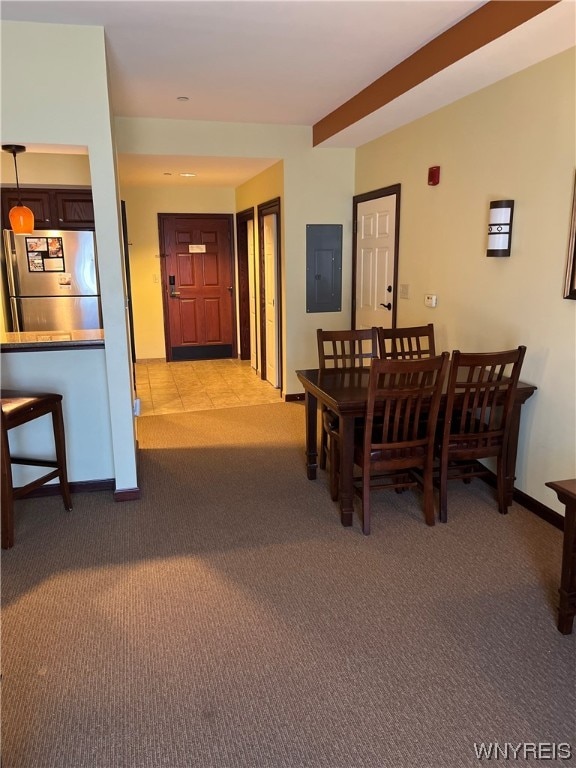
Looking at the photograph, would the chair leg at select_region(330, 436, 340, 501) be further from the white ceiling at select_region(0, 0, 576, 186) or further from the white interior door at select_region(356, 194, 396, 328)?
the white ceiling at select_region(0, 0, 576, 186)

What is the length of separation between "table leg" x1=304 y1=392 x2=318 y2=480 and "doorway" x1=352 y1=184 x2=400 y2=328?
1499 mm

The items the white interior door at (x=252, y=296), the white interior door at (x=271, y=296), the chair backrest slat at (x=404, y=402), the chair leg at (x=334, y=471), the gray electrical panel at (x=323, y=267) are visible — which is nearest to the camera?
the chair backrest slat at (x=404, y=402)

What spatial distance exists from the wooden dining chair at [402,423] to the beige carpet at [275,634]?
28cm

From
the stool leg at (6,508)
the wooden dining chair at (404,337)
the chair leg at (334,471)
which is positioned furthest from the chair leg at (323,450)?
the stool leg at (6,508)

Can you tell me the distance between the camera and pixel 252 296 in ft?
22.7

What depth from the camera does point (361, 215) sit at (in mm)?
5117

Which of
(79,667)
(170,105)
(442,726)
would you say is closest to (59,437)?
(79,667)

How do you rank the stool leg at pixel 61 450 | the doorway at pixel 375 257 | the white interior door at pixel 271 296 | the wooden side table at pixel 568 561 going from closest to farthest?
the wooden side table at pixel 568 561, the stool leg at pixel 61 450, the doorway at pixel 375 257, the white interior door at pixel 271 296

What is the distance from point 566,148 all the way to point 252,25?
1.72 metres

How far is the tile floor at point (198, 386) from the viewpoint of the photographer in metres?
5.43

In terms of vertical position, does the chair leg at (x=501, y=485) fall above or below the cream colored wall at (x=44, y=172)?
below

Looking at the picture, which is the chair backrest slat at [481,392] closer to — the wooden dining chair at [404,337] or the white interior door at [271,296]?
the wooden dining chair at [404,337]

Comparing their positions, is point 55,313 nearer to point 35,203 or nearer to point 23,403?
point 35,203

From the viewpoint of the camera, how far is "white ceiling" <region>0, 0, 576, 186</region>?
253 cm
